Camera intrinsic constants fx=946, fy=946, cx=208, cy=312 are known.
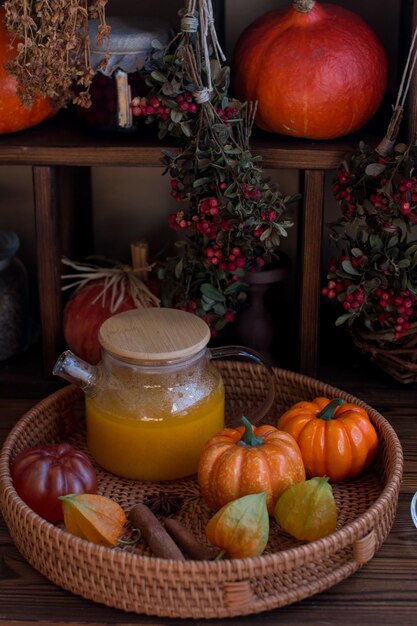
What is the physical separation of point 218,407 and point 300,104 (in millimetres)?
437

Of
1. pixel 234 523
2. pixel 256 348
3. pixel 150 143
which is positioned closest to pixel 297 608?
pixel 234 523

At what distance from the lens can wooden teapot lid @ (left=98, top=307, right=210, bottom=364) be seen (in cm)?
121

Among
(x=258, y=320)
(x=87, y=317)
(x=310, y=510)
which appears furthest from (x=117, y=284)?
(x=310, y=510)

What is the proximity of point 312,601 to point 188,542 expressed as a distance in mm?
158

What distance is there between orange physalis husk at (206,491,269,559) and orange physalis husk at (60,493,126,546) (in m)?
0.13

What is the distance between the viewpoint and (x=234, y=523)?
3.50 feet

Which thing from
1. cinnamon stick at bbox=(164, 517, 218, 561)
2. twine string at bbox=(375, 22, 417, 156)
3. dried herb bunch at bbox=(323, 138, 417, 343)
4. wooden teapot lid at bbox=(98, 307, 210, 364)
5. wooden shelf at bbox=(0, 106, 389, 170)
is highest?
twine string at bbox=(375, 22, 417, 156)

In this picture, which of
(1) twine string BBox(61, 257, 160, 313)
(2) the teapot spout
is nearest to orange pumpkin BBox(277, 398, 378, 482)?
(2) the teapot spout

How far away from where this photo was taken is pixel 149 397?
48.5 inches

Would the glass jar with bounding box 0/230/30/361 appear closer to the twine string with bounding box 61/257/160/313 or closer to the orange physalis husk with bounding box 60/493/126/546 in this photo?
the twine string with bounding box 61/257/160/313

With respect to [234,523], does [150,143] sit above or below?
above

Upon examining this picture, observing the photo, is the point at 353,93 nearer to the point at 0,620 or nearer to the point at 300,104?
the point at 300,104

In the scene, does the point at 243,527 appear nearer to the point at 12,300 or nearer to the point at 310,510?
the point at 310,510

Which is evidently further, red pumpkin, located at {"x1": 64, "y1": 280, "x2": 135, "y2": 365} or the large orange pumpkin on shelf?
red pumpkin, located at {"x1": 64, "y1": 280, "x2": 135, "y2": 365}
